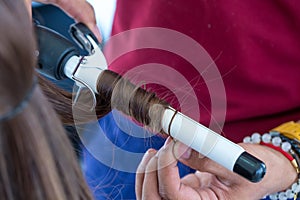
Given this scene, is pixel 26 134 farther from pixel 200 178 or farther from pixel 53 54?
pixel 200 178

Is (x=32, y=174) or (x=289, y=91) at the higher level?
(x=289, y=91)

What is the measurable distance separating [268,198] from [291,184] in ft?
0.11

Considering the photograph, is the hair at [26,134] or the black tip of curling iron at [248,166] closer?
the hair at [26,134]

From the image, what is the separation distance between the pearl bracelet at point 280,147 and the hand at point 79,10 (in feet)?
0.77

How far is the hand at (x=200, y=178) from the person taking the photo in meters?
0.53

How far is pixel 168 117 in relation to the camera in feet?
1.47

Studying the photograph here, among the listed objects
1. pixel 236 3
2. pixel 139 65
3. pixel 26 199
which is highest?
pixel 236 3

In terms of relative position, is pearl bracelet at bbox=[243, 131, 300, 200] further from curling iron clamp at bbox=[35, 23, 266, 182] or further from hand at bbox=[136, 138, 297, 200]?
curling iron clamp at bbox=[35, 23, 266, 182]

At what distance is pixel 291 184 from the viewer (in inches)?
24.1

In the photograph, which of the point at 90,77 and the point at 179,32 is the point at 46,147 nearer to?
the point at 90,77

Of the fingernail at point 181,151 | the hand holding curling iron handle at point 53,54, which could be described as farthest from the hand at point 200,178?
the hand holding curling iron handle at point 53,54

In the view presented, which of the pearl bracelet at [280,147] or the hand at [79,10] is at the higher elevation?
the hand at [79,10]

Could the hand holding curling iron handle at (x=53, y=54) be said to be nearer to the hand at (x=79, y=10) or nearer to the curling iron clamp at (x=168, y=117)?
the curling iron clamp at (x=168, y=117)

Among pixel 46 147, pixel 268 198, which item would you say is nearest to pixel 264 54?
pixel 268 198
